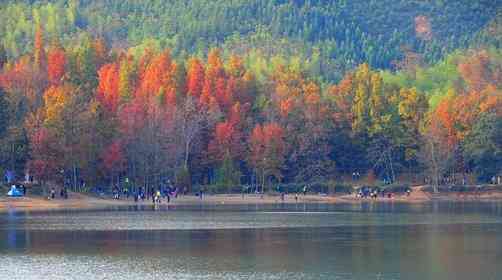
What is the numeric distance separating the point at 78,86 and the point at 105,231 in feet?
187

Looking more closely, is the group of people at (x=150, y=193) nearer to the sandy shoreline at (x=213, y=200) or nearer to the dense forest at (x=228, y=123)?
the sandy shoreline at (x=213, y=200)

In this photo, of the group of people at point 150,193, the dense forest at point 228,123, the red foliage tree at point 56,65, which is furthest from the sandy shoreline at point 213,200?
the red foliage tree at point 56,65

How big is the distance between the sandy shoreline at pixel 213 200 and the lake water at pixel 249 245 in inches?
341

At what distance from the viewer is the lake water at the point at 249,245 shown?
55.2m

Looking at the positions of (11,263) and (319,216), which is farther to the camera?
(319,216)

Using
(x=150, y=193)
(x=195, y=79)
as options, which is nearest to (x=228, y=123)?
(x=195, y=79)

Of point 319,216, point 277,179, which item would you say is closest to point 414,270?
point 319,216

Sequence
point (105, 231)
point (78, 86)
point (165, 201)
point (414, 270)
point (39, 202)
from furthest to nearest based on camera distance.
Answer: point (78, 86)
point (165, 201)
point (39, 202)
point (105, 231)
point (414, 270)

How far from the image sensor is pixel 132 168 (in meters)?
124

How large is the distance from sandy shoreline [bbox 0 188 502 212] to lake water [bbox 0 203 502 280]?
8.65 meters

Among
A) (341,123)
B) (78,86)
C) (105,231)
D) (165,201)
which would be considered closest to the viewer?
(105,231)

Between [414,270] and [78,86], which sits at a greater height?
[78,86]

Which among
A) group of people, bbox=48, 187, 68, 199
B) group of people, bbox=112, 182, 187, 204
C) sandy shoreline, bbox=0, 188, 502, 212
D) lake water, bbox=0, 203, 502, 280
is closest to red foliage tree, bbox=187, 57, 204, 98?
group of people, bbox=112, 182, 187, 204

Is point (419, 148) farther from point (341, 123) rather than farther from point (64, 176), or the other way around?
point (64, 176)
